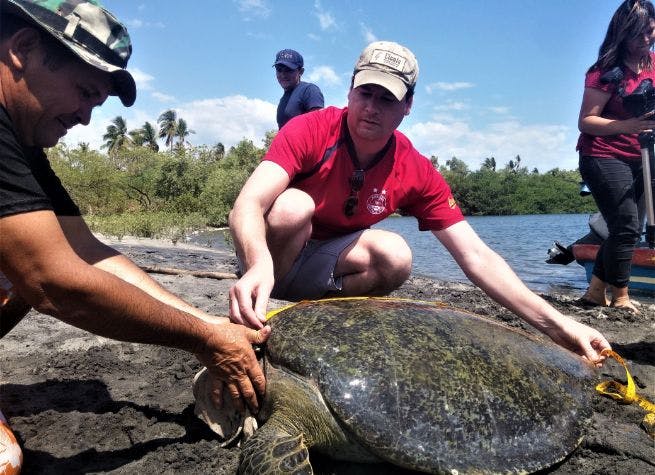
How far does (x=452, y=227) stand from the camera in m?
2.98

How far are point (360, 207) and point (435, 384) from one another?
4.67 feet

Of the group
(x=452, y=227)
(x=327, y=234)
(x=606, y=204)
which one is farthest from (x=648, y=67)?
(x=327, y=234)

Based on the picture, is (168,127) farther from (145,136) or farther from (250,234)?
(250,234)

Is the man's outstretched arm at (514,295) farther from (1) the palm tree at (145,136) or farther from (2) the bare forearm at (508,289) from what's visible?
(1) the palm tree at (145,136)

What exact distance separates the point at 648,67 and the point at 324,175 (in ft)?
11.8

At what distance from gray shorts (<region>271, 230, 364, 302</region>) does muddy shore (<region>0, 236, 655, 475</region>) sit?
87cm

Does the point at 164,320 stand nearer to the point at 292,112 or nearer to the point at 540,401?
the point at 540,401

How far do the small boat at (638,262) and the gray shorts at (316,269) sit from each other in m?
4.60

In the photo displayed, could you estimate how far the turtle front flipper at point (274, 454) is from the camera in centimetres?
168

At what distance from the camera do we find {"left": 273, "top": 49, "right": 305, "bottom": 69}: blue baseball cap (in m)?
6.21

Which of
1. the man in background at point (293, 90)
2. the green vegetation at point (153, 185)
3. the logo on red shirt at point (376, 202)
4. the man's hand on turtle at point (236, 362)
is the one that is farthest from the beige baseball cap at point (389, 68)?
the green vegetation at point (153, 185)

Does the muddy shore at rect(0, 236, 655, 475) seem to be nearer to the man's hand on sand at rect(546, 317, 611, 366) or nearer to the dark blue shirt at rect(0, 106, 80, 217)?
the man's hand on sand at rect(546, 317, 611, 366)

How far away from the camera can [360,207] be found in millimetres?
3062

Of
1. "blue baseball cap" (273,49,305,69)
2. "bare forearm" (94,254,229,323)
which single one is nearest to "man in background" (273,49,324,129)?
"blue baseball cap" (273,49,305,69)
